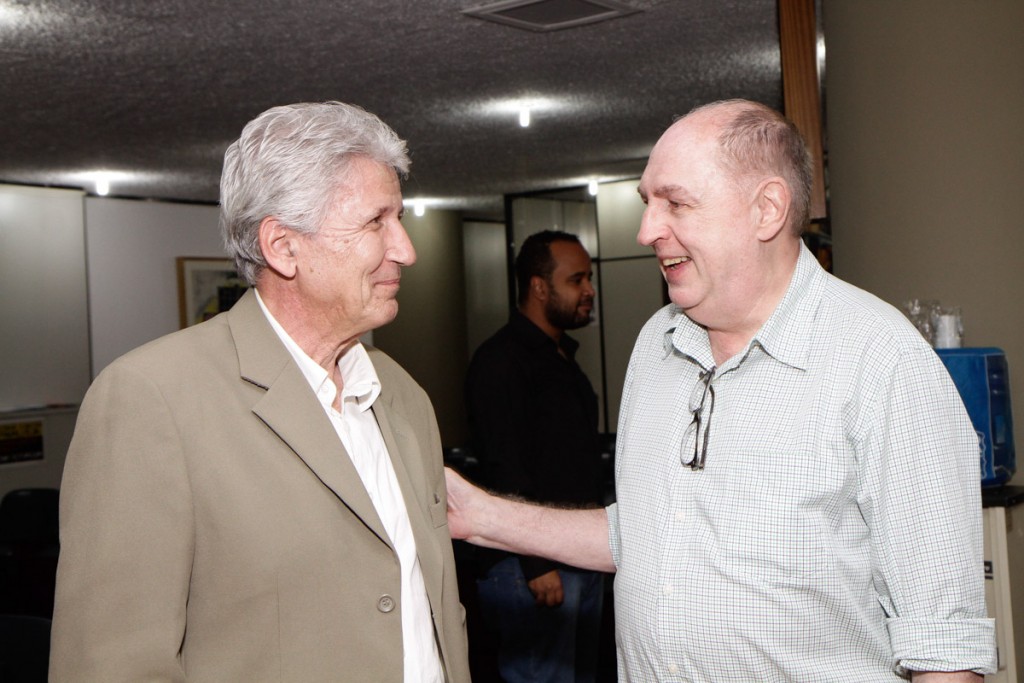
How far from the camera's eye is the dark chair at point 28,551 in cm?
586

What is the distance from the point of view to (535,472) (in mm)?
3801

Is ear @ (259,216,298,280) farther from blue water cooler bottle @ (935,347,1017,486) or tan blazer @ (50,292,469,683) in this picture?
blue water cooler bottle @ (935,347,1017,486)

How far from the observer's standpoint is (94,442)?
1.48 meters

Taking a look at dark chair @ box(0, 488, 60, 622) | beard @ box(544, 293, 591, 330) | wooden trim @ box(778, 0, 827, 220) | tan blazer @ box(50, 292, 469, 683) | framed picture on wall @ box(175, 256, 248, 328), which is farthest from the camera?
framed picture on wall @ box(175, 256, 248, 328)

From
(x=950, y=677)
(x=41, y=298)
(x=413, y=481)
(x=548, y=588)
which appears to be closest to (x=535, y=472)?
(x=548, y=588)

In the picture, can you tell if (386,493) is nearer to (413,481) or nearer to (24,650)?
(413,481)

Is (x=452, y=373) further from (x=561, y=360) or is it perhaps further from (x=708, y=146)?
(x=708, y=146)

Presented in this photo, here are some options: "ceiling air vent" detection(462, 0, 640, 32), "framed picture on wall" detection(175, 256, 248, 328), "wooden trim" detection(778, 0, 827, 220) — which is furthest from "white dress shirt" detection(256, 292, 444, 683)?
"framed picture on wall" detection(175, 256, 248, 328)

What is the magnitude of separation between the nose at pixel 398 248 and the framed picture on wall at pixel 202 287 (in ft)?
29.0

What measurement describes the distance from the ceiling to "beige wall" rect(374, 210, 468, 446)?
13.4 feet

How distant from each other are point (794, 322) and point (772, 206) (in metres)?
0.21

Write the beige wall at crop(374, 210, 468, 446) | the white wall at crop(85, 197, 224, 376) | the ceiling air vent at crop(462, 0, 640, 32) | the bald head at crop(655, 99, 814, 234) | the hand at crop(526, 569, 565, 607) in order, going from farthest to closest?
1. the beige wall at crop(374, 210, 468, 446)
2. the white wall at crop(85, 197, 224, 376)
3. the ceiling air vent at crop(462, 0, 640, 32)
4. the hand at crop(526, 569, 565, 607)
5. the bald head at crop(655, 99, 814, 234)

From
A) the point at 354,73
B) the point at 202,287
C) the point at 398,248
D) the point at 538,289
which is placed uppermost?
the point at 354,73

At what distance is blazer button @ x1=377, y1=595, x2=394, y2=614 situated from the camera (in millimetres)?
1648
